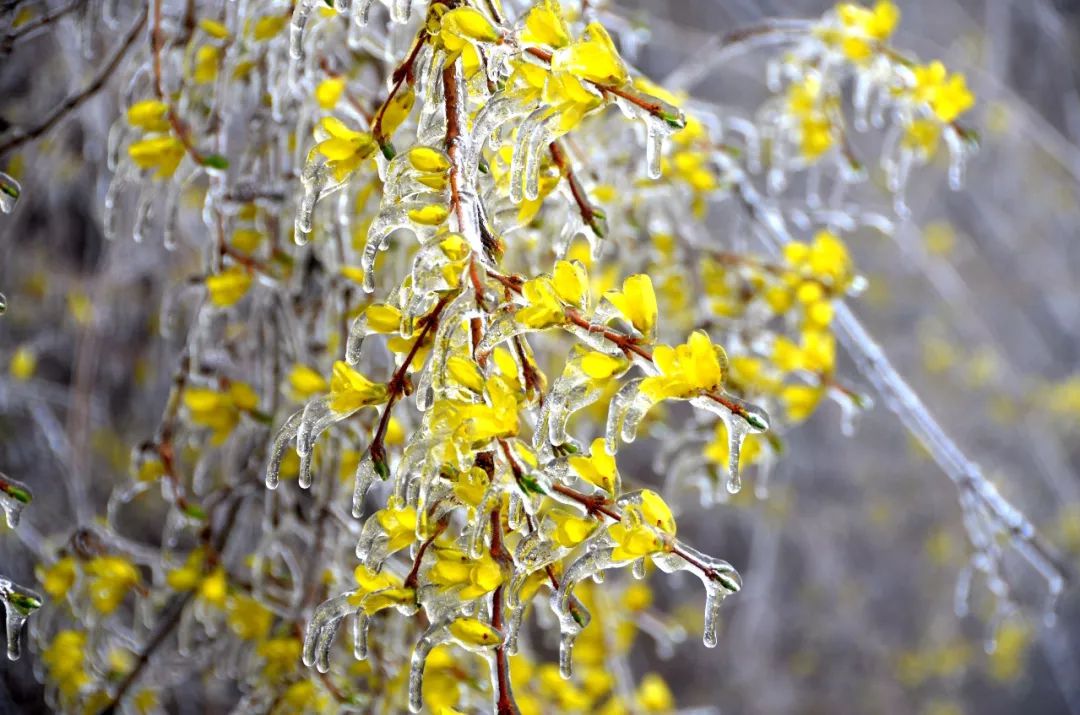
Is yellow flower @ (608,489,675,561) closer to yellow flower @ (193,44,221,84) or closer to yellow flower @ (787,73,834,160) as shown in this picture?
yellow flower @ (193,44,221,84)

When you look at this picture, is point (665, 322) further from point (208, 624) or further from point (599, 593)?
point (208, 624)

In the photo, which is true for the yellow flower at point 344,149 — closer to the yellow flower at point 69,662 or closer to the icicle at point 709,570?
the icicle at point 709,570

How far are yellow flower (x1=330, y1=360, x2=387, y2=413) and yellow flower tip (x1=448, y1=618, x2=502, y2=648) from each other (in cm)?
14

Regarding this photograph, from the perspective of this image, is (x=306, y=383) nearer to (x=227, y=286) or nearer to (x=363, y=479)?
(x=227, y=286)

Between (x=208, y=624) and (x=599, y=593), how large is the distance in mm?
713

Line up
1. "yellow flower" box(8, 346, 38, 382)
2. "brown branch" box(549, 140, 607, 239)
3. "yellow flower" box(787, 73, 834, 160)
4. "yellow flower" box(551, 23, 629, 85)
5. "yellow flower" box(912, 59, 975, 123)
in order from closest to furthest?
"yellow flower" box(551, 23, 629, 85) → "brown branch" box(549, 140, 607, 239) → "yellow flower" box(912, 59, 975, 123) → "yellow flower" box(787, 73, 834, 160) → "yellow flower" box(8, 346, 38, 382)

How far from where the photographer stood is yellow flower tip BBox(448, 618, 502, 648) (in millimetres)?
550

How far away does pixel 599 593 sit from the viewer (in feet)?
5.07

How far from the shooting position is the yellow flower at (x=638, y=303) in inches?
22.2

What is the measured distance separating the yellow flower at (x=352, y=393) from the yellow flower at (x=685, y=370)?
170 millimetres

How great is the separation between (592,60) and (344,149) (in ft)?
0.57

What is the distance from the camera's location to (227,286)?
89cm

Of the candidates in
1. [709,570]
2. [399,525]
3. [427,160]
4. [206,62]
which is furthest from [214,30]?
[709,570]

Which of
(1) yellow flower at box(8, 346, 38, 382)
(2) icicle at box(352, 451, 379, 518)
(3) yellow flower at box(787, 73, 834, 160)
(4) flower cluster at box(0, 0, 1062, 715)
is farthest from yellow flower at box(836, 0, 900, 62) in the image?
(1) yellow flower at box(8, 346, 38, 382)
